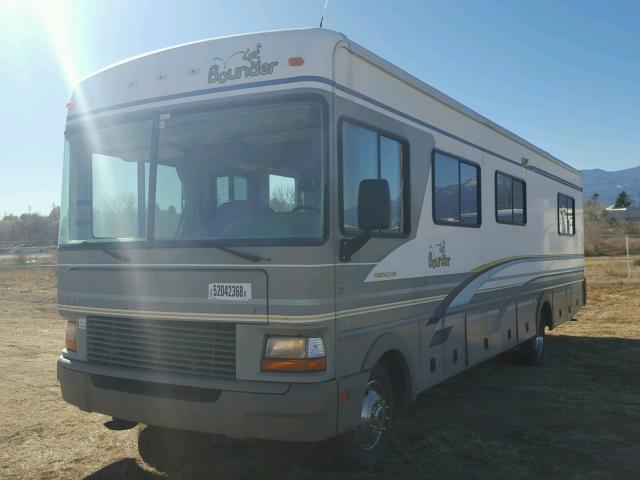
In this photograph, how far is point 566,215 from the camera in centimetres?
1084

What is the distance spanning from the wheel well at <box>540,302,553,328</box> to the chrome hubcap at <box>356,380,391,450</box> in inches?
217

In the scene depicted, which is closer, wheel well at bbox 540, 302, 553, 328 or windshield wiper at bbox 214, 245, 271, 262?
windshield wiper at bbox 214, 245, 271, 262

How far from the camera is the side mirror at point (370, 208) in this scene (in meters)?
4.12

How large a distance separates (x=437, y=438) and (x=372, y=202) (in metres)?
2.59

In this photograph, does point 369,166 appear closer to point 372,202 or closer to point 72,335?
point 372,202

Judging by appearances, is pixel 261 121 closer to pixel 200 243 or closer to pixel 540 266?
pixel 200 243

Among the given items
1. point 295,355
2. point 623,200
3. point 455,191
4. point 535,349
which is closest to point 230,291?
point 295,355

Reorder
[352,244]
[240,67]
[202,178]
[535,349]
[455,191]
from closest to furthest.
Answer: [352,244]
[240,67]
[202,178]
[455,191]
[535,349]

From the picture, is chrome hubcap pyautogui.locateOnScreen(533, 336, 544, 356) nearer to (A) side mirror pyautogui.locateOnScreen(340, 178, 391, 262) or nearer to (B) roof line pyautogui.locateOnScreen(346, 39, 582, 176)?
(B) roof line pyautogui.locateOnScreen(346, 39, 582, 176)

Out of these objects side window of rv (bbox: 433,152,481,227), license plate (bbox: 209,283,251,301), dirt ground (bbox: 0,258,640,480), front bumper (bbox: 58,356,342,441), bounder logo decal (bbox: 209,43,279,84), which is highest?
bounder logo decal (bbox: 209,43,279,84)

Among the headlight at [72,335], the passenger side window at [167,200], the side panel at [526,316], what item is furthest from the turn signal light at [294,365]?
the side panel at [526,316]

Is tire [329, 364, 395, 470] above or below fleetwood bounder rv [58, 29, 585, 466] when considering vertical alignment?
below

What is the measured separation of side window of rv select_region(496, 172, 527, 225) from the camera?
748 centimetres

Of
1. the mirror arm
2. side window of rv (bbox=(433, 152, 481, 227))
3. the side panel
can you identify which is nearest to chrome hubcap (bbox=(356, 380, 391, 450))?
the mirror arm
